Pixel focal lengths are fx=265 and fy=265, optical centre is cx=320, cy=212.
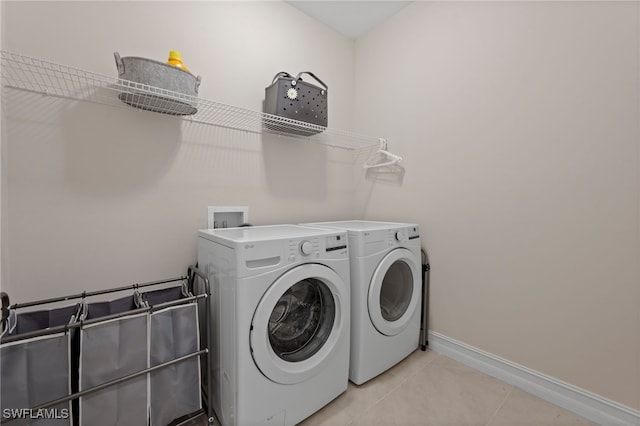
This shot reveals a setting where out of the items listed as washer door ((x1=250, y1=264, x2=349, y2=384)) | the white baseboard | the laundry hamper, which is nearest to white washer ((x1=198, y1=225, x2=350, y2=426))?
washer door ((x1=250, y1=264, x2=349, y2=384))

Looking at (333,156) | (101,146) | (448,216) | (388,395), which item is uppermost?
(333,156)

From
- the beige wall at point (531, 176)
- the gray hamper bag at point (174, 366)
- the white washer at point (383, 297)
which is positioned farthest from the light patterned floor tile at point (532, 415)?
the gray hamper bag at point (174, 366)

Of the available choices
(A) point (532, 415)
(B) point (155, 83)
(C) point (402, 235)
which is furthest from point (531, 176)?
(B) point (155, 83)

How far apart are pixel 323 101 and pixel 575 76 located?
127 cm

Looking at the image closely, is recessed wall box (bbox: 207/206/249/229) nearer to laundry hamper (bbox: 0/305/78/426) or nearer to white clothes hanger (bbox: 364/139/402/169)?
laundry hamper (bbox: 0/305/78/426)

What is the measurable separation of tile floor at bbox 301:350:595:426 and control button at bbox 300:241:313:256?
79 cm

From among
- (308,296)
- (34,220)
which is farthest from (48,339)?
(308,296)

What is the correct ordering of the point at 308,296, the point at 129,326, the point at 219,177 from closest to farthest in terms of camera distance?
the point at 129,326 < the point at 308,296 < the point at 219,177

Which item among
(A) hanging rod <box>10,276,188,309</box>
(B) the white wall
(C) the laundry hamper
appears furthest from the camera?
(B) the white wall

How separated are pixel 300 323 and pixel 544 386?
1.28 metres

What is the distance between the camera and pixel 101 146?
126 cm

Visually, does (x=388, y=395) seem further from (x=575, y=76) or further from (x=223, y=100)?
(x=223, y=100)

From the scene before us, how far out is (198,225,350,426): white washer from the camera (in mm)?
1026

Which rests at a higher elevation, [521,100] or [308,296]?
[521,100]
